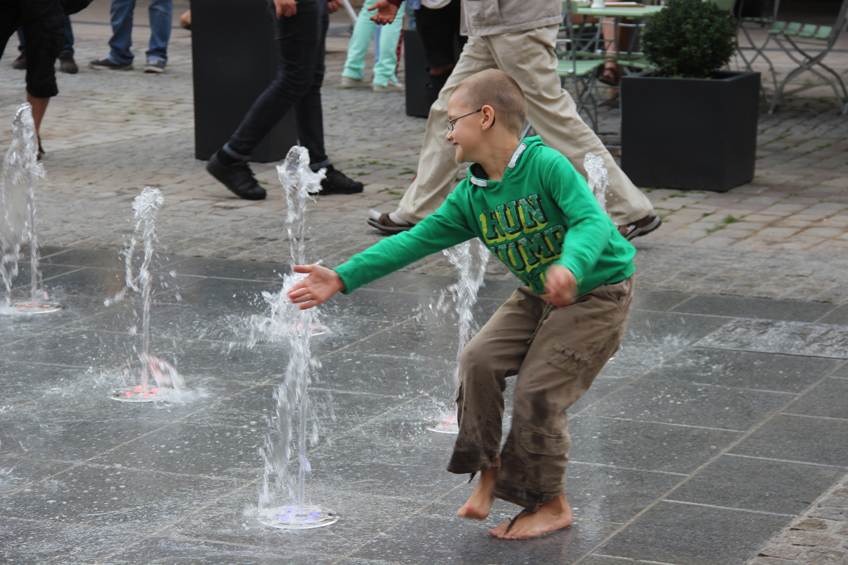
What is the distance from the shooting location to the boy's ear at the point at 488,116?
3.04 m

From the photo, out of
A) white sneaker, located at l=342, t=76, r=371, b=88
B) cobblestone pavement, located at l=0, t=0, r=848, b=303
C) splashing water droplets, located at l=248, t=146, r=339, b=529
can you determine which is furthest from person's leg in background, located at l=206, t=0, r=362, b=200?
white sneaker, located at l=342, t=76, r=371, b=88

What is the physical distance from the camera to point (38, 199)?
7820 millimetres

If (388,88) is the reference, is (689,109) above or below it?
above

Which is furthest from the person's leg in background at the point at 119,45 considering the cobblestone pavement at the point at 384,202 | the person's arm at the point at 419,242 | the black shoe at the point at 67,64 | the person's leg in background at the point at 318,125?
the person's arm at the point at 419,242

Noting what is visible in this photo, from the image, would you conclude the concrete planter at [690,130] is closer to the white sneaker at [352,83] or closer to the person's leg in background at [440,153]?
the person's leg in background at [440,153]

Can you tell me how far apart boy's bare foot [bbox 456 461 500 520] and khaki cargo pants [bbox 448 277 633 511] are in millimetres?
48

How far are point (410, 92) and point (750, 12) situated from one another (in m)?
3.24

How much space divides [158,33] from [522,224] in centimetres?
1187

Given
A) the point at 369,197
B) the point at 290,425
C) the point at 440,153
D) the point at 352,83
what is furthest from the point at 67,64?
the point at 290,425

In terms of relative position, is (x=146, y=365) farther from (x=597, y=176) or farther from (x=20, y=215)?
(x=20, y=215)

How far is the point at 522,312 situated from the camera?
3.16 m

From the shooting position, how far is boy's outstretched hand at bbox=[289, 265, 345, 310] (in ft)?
9.47

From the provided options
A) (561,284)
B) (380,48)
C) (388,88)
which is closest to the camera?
(561,284)

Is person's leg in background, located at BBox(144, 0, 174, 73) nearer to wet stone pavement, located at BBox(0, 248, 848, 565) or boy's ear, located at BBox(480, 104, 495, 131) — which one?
wet stone pavement, located at BBox(0, 248, 848, 565)
